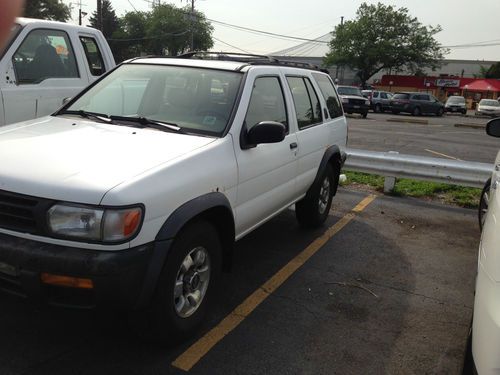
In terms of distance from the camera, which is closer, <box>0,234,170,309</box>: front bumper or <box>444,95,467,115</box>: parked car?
<box>0,234,170,309</box>: front bumper

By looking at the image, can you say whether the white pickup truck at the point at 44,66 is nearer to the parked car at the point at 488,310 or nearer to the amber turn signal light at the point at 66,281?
the amber turn signal light at the point at 66,281

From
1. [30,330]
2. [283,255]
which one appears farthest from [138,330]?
[283,255]

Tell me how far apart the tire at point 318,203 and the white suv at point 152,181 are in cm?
38

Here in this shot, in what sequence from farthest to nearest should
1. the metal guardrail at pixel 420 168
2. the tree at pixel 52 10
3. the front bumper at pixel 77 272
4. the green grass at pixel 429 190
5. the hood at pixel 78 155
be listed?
1. the tree at pixel 52 10
2. the green grass at pixel 429 190
3. the metal guardrail at pixel 420 168
4. the hood at pixel 78 155
5. the front bumper at pixel 77 272

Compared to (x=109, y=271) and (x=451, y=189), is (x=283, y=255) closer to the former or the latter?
(x=109, y=271)

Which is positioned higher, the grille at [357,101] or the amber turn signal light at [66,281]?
the grille at [357,101]

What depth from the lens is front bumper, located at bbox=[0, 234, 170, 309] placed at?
2.53m

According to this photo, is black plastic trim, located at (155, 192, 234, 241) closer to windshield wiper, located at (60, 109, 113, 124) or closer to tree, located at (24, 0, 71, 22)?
windshield wiper, located at (60, 109, 113, 124)

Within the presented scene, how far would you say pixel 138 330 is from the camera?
3045 millimetres

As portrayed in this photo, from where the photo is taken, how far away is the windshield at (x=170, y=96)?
3.81 meters

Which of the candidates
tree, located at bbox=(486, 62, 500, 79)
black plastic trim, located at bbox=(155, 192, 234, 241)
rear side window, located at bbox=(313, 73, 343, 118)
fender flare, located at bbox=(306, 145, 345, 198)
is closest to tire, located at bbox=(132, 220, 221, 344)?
black plastic trim, located at bbox=(155, 192, 234, 241)

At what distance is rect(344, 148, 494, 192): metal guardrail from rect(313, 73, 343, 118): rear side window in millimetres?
1946

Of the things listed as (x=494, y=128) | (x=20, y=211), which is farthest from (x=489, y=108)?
(x=20, y=211)

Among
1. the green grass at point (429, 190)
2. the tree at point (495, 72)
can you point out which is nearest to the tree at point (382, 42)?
the tree at point (495, 72)
